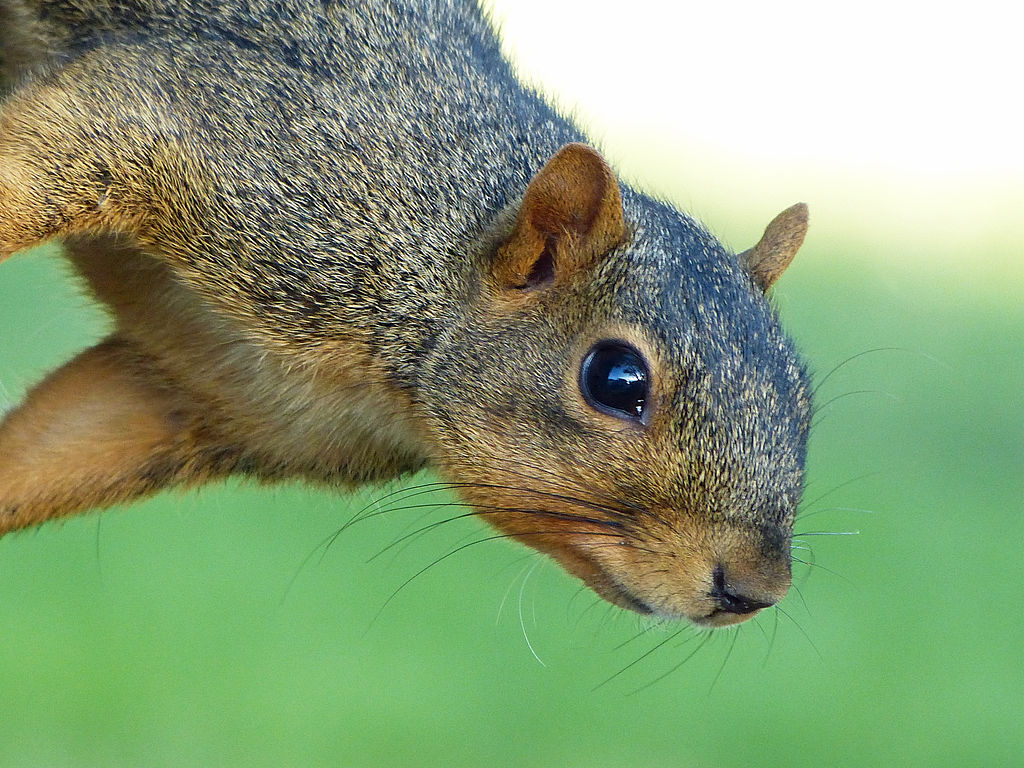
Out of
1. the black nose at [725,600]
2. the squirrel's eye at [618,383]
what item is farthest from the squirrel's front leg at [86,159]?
the black nose at [725,600]

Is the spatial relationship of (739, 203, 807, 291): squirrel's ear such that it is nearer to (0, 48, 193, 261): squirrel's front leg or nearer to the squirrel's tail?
(0, 48, 193, 261): squirrel's front leg

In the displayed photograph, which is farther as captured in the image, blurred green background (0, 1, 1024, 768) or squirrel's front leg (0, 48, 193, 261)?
blurred green background (0, 1, 1024, 768)

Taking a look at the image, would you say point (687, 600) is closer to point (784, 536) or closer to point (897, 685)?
point (784, 536)

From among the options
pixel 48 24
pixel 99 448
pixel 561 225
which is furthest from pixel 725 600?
pixel 48 24

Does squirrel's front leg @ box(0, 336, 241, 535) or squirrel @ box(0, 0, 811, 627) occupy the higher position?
squirrel @ box(0, 0, 811, 627)

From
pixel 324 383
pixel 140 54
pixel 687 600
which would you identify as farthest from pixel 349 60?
pixel 687 600

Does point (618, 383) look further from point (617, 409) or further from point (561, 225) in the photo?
point (561, 225)

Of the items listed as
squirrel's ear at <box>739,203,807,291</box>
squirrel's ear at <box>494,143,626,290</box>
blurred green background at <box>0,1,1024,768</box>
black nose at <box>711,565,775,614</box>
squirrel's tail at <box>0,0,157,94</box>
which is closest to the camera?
black nose at <box>711,565,775,614</box>

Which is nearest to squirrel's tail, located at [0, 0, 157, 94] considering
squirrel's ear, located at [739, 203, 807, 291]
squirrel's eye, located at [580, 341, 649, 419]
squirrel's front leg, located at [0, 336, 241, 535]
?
squirrel's front leg, located at [0, 336, 241, 535]
